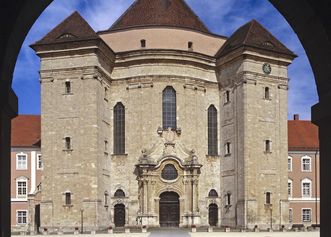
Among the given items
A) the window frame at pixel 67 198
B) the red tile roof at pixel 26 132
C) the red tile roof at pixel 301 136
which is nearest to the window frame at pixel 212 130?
the red tile roof at pixel 301 136

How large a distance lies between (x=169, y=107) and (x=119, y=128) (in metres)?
4.28

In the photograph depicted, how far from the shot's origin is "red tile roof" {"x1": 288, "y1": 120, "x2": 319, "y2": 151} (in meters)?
51.4

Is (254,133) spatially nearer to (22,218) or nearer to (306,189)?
(306,189)

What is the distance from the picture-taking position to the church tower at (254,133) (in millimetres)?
40938

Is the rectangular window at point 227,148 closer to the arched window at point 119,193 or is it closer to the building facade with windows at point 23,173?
the arched window at point 119,193

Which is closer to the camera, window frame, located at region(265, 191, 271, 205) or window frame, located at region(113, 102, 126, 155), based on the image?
window frame, located at region(265, 191, 271, 205)

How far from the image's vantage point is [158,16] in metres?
46.8

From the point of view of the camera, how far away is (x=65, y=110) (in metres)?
40.0

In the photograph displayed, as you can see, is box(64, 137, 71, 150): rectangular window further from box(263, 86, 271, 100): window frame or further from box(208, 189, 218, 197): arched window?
box(263, 86, 271, 100): window frame

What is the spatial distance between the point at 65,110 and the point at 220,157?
42.4 feet

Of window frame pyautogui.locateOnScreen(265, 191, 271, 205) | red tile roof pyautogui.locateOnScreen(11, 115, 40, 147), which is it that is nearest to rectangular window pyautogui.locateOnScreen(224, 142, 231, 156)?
window frame pyautogui.locateOnScreen(265, 191, 271, 205)

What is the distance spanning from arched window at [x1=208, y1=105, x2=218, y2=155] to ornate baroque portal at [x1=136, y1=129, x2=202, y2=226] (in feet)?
7.43

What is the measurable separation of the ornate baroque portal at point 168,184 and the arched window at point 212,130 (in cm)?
227

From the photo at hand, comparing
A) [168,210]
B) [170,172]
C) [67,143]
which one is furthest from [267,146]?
[67,143]
